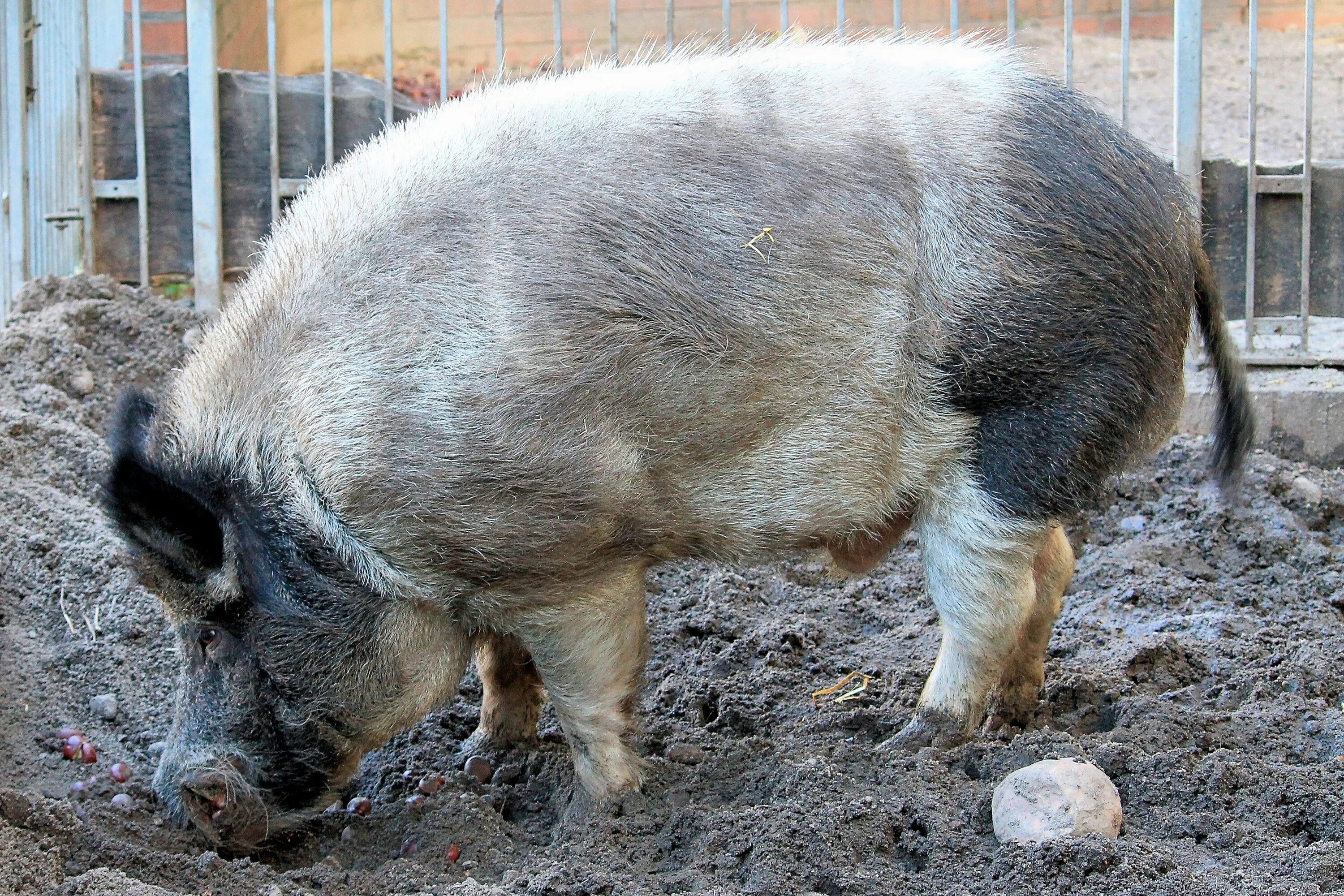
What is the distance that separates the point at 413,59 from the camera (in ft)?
36.2

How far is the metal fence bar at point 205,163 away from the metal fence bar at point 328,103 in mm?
489

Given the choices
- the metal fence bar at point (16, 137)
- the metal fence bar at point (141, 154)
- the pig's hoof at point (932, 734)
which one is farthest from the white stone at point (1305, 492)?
the metal fence bar at point (16, 137)

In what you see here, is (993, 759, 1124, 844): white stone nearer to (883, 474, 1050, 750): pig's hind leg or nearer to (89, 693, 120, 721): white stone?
(883, 474, 1050, 750): pig's hind leg

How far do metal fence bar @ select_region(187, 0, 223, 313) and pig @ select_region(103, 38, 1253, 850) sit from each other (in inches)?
117

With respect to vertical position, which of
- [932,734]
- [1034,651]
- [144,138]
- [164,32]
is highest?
[164,32]

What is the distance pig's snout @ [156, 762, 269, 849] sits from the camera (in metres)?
3.40

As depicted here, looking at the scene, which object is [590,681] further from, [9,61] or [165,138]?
[9,61]

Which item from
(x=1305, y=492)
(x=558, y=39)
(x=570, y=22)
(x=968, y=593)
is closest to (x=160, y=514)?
(x=968, y=593)

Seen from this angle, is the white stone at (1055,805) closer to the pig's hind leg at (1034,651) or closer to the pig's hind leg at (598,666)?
the pig's hind leg at (1034,651)

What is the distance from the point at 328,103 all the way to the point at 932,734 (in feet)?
13.7

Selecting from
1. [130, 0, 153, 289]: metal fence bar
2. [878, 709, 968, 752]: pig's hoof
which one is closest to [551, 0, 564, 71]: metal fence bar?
[130, 0, 153, 289]: metal fence bar

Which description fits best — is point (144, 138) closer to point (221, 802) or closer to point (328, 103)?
point (328, 103)

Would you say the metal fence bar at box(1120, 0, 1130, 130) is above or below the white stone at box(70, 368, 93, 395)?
above

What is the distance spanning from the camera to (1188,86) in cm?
621
